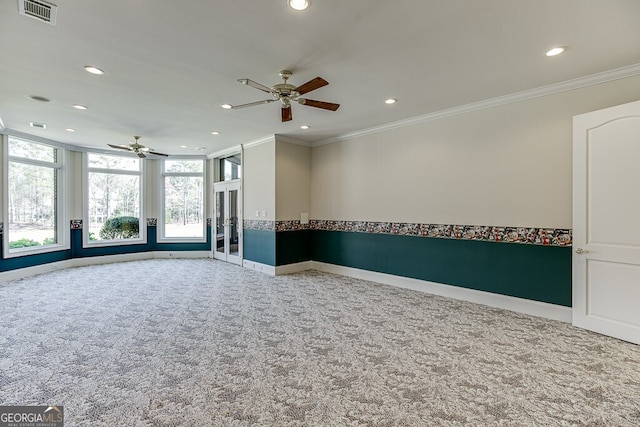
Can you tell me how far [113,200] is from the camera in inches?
311

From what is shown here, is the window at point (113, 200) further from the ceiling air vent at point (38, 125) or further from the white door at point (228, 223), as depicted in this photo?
the white door at point (228, 223)

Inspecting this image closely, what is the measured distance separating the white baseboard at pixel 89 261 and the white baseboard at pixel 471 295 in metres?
4.54

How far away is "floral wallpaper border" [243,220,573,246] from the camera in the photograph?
3781mm

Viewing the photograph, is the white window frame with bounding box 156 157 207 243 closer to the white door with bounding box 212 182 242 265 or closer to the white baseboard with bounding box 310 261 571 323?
the white door with bounding box 212 182 242 265

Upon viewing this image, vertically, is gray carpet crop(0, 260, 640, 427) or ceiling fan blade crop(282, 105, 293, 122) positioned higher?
ceiling fan blade crop(282, 105, 293, 122)

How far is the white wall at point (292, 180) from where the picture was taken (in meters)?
6.30

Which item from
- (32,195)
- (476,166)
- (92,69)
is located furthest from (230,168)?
(476,166)

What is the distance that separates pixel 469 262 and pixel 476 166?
1.41 m

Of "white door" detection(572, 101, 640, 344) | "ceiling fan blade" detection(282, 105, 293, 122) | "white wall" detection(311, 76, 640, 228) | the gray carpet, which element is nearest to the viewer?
the gray carpet

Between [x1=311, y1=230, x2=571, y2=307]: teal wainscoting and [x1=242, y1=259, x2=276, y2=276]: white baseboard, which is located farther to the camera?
[x1=242, y1=259, x2=276, y2=276]: white baseboard

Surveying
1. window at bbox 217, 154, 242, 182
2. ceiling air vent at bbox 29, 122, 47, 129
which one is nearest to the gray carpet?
ceiling air vent at bbox 29, 122, 47, 129

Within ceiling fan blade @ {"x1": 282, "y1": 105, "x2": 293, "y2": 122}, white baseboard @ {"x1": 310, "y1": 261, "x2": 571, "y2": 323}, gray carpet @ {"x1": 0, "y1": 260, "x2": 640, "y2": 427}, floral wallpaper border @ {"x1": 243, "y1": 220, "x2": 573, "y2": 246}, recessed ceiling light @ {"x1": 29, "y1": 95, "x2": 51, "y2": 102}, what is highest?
recessed ceiling light @ {"x1": 29, "y1": 95, "x2": 51, "y2": 102}

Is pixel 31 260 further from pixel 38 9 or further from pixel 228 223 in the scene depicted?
pixel 38 9

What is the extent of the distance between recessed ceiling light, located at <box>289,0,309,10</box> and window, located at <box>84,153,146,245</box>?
297 inches
